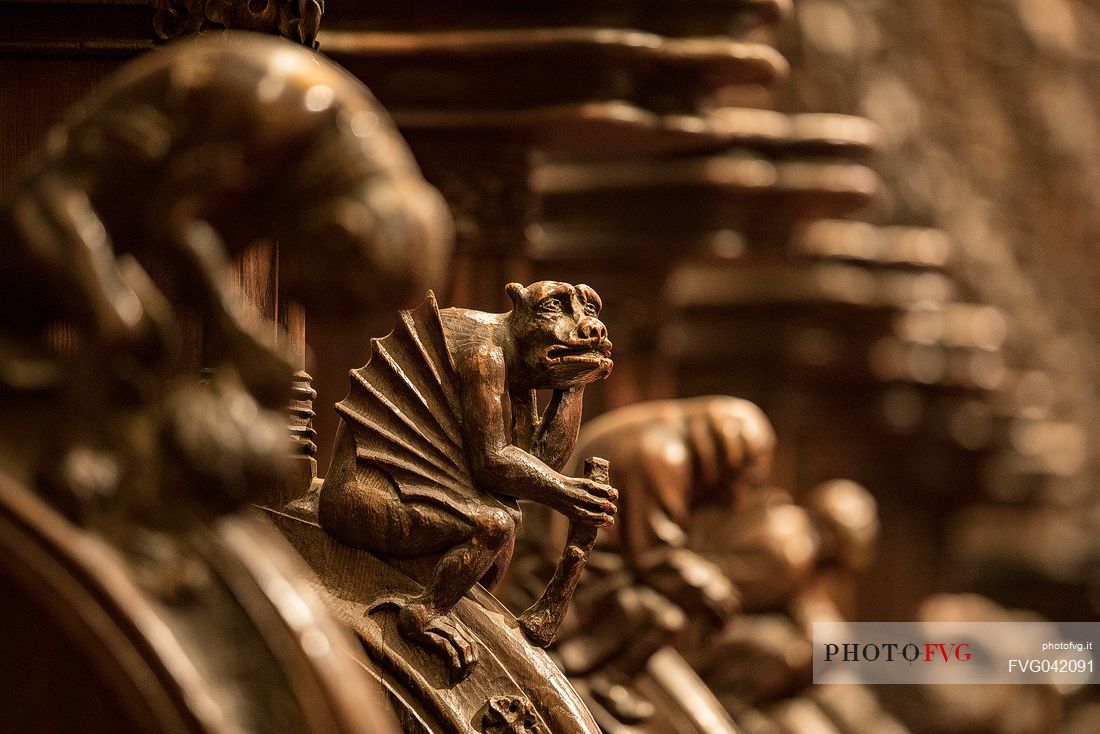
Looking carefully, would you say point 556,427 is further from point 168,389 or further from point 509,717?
point 168,389

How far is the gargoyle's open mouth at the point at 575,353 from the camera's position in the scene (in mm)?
1444

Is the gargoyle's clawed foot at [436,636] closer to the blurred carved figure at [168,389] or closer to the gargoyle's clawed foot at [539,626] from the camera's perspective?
the gargoyle's clawed foot at [539,626]

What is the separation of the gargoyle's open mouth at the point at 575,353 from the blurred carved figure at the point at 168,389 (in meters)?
0.60

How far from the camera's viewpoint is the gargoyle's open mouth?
144 cm

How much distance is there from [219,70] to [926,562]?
6.68m

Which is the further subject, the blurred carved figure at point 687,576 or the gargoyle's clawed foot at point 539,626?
the blurred carved figure at point 687,576

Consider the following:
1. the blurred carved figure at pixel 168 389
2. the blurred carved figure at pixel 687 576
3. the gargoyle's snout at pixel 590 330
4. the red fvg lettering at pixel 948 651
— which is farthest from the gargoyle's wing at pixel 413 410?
the red fvg lettering at pixel 948 651

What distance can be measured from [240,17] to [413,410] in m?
0.37

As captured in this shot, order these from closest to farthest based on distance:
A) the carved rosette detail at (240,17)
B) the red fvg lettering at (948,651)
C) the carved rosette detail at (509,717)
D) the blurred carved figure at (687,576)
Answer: the carved rosette detail at (509,717) < the carved rosette detail at (240,17) < the blurred carved figure at (687,576) < the red fvg lettering at (948,651)

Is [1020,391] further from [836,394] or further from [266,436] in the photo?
[266,436]

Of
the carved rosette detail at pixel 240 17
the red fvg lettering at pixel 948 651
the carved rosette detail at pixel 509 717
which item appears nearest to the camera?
the carved rosette detail at pixel 509 717

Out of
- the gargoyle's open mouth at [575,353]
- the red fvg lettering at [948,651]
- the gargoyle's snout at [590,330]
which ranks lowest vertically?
the red fvg lettering at [948,651]

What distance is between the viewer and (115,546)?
828 millimetres

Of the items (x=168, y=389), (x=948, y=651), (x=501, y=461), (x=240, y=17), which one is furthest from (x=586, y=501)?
(x=948, y=651)
